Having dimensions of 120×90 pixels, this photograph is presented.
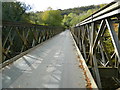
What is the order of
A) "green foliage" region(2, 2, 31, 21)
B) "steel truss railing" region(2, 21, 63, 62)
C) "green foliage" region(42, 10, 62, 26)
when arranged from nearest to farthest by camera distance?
"steel truss railing" region(2, 21, 63, 62) < "green foliage" region(2, 2, 31, 21) < "green foliage" region(42, 10, 62, 26)

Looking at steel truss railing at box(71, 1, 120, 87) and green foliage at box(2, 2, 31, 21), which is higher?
green foliage at box(2, 2, 31, 21)

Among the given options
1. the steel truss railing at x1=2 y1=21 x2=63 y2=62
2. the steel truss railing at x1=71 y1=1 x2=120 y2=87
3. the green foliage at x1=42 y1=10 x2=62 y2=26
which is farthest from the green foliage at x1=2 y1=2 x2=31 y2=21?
the green foliage at x1=42 y1=10 x2=62 y2=26

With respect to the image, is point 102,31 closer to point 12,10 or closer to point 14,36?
point 14,36

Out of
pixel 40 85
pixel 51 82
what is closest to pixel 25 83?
pixel 40 85

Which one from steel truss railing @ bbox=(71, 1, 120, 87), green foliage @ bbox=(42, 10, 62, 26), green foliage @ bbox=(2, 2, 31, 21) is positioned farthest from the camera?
green foliage @ bbox=(42, 10, 62, 26)

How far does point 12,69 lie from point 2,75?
303mm

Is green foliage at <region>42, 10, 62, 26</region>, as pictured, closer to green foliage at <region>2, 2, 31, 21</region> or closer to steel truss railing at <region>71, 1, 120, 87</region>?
green foliage at <region>2, 2, 31, 21</region>

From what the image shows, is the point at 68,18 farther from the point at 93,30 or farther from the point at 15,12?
the point at 93,30

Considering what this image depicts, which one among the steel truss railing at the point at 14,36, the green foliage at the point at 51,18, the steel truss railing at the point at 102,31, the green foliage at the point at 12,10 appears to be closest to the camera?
the steel truss railing at the point at 102,31

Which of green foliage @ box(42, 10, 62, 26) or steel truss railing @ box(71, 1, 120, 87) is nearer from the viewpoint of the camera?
steel truss railing @ box(71, 1, 120, 87)

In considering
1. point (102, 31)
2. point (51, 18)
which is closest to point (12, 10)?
point (102, 31)

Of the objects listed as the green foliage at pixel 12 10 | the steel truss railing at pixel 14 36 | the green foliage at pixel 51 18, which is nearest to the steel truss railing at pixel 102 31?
the steel truss railing at pixel 14 36

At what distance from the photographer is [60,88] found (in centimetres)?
167

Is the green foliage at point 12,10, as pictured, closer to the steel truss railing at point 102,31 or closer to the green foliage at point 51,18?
the steel truss railing at point 102,31
